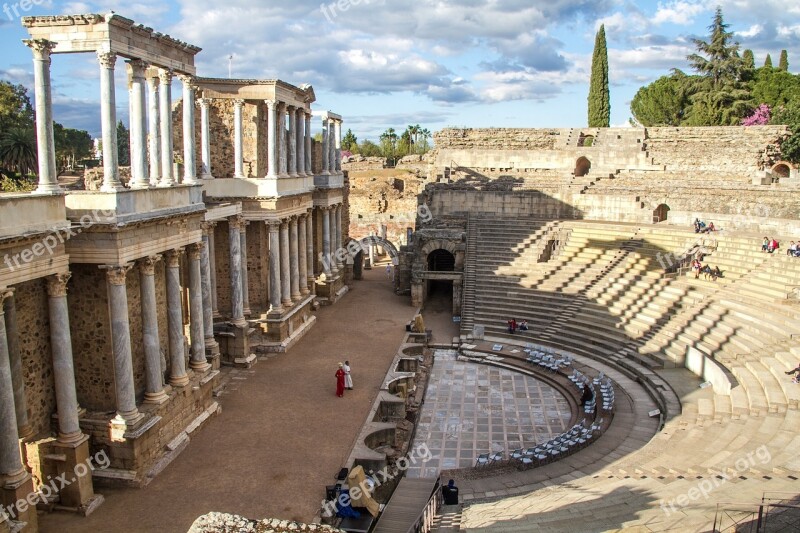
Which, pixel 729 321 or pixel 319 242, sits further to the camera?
pixel 319 242

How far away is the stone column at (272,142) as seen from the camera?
76.0 feet

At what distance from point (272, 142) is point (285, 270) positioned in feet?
15.7

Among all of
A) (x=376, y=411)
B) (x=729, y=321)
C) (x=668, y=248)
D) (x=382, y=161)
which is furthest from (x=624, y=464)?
(x=382, y=161)

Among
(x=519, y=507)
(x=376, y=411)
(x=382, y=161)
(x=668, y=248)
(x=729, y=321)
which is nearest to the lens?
(x=519, y=507)

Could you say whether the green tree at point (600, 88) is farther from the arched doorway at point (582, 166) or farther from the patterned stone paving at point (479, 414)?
the patterned stone paving at point (479, 414)

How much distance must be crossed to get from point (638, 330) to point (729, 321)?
3.01 metres

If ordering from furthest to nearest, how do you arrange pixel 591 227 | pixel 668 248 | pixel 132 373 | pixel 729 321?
pixel 591 227 < pixel 668 248 < pixel 729 321 < pixel 132 373

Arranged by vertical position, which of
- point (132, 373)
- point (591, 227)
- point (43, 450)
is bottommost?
point (43, 450)

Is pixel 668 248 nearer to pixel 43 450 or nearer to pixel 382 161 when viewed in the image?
pixel 43 450

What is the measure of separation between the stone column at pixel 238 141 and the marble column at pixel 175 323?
23.9 ft

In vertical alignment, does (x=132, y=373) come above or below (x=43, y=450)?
above

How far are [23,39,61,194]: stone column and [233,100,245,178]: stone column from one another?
931cm

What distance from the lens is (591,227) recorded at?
31.3 metres

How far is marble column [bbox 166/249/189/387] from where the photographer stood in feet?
52.1
